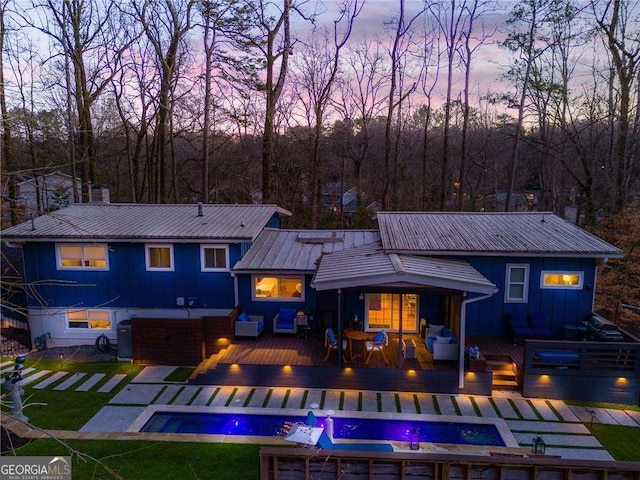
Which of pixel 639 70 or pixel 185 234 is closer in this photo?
pixel 185 234

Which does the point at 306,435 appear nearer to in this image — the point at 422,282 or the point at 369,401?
the point at 369,401

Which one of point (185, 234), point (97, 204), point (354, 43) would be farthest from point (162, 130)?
point (354, 43)

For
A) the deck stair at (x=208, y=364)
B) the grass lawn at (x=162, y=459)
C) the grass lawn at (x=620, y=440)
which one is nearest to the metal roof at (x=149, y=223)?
the deck stair at (x=208, y=364)

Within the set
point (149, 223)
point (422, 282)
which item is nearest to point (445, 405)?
point (422, 282)

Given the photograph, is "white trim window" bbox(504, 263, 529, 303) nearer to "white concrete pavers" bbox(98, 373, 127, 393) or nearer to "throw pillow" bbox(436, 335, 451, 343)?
"throw pillow" bbox(436, 335, 451, 343)

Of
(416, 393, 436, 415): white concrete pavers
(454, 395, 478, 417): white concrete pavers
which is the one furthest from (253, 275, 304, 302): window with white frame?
(454, 395, 478, 417): white concrete pavers

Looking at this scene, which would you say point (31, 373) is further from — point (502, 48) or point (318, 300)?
point (502, 48)

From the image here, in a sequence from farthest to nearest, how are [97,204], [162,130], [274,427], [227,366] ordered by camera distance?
[162,130] < [97,204] < [227,366] < [274,427]

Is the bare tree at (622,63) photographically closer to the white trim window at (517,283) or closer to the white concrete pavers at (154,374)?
the white trim window at (517,283)
